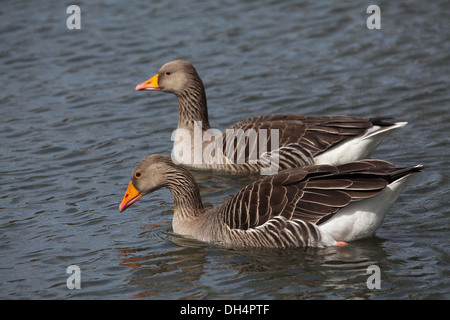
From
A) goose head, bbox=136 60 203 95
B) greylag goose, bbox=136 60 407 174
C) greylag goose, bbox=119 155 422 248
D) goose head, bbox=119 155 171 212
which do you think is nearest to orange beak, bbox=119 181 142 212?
goose head, bbox=119 155 171 212

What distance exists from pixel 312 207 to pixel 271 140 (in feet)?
8.45

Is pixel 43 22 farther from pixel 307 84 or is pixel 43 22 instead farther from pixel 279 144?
pixel 279 144

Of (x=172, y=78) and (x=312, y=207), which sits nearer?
(x=312, y=207)

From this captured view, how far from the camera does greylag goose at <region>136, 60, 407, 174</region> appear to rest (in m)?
9.63

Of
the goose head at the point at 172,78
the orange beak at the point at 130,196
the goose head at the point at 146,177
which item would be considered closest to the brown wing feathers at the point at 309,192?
the goose head at the point at 146,177

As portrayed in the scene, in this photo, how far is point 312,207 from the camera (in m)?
7.50

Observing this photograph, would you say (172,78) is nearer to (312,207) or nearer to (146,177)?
(146,177)

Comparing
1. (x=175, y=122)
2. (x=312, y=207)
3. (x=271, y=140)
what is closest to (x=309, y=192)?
(x=312, y=207)

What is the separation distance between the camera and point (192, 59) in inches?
567

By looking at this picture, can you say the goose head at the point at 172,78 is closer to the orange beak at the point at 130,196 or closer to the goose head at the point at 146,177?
the goose head at the point at 146,177

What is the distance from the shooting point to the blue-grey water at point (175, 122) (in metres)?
7.18

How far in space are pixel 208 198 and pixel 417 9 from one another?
850 centimetres

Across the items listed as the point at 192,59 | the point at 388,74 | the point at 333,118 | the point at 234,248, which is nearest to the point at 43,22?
the point at 192,59

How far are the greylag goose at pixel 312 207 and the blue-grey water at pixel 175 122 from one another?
0.16m
